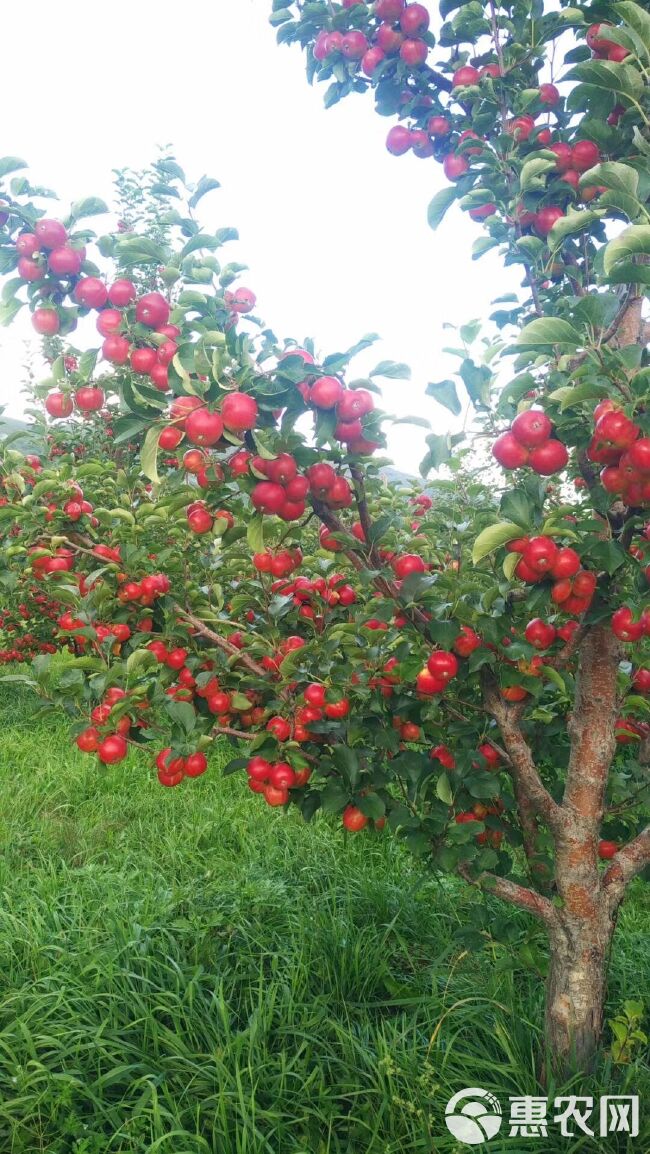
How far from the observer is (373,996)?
2592 mm

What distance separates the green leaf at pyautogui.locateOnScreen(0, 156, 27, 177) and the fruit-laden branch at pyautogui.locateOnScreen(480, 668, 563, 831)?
162cm

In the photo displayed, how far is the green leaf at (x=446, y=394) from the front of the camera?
5.97ft

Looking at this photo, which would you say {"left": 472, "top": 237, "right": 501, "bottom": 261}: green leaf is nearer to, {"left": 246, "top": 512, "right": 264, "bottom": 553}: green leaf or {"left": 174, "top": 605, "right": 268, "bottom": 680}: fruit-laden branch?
{"left": 246, "top": 512, "right": 264, "bottom": 553}: green leaf

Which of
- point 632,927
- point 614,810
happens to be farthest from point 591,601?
point 632,927

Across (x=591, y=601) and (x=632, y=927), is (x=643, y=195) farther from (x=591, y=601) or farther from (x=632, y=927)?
(x=632, y=927)

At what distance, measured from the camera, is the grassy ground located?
2.05 metres

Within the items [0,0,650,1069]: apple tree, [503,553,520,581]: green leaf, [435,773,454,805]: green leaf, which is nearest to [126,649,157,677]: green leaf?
[0,0,650,1069]: apple tree

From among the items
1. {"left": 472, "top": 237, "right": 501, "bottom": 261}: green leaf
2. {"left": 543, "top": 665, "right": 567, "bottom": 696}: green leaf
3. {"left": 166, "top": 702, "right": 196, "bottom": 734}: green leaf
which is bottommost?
{"left": 166, "top": 702, "right": 196, "bottom": 734}: green leaf

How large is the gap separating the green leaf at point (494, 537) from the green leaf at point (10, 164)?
1281 mm

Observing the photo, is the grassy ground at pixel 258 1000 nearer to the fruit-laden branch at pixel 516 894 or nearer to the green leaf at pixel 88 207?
the fruit-laden branch at pixel 516 894

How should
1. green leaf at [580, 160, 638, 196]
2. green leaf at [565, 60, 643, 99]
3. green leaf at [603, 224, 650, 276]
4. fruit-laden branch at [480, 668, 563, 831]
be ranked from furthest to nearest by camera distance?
fruit-laden branch at [480, 668, 563, 831]
green leaf at [565, 60, 643, 99]
green leaf at [580, 160, 638, 196]
green leaf at [603, 224, 650, 276]

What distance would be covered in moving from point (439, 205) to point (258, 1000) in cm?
258

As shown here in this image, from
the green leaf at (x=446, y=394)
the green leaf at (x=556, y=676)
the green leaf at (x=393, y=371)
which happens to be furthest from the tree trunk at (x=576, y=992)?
the green leaf at (x=393, y=371)

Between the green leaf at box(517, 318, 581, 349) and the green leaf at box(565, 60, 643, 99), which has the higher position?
the green leaf at box(565, 60, 643, 99)
